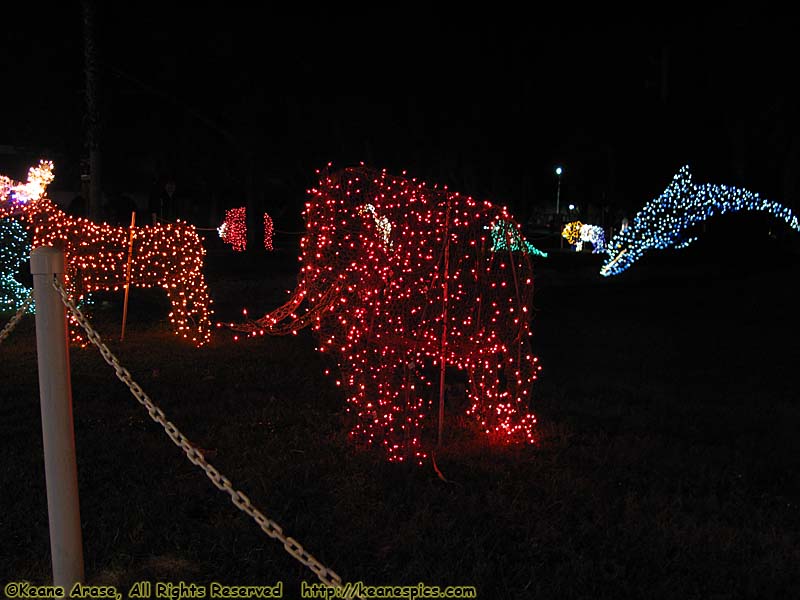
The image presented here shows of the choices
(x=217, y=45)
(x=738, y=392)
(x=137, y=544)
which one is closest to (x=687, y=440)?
(x=738, y=392)

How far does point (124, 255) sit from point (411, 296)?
5658mm

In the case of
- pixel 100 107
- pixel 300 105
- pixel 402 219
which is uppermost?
pixel 300 105

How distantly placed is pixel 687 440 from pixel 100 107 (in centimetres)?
1160

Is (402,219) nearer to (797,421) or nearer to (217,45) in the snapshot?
(797,421)

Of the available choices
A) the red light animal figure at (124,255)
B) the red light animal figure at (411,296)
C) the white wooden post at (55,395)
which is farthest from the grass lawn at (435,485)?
the red light animal figure at (124,255)

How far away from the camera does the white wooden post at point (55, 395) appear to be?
2.97 metres

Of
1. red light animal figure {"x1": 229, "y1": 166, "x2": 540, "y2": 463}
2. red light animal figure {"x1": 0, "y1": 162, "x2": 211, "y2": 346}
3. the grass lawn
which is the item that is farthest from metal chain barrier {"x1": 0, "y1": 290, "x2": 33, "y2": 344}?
red light animal figure {"x1": 0, "y1": 162, "x2": 211, "y2": 346}

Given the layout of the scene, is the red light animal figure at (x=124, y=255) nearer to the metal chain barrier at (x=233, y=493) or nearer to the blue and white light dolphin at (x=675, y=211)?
the metal chain barrier at (x=233, y=493)

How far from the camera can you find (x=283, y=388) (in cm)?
724

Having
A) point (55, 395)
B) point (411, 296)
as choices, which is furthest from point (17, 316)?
point (411, 296)

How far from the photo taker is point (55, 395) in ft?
9.78

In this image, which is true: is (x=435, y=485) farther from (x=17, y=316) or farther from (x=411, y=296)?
(x=17, y=316)

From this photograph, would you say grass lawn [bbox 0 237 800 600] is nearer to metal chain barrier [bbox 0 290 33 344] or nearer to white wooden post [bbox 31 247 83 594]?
white wooden post [bbox 31 247 83 594]

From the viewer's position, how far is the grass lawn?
12.0 ft
